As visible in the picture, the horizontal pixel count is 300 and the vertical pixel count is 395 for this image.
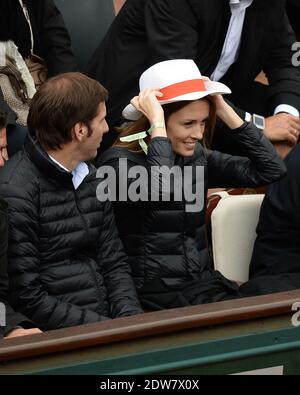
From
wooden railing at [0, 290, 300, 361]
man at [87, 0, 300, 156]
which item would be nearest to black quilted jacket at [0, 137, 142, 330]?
wooden railing at [0, 290, 300, 361]

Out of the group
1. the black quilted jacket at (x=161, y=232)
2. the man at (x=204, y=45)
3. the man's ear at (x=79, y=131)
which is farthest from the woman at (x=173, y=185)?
the man at (x=204, y=45)

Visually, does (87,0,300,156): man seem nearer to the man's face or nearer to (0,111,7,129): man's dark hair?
the man's face

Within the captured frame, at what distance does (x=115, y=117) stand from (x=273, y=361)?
1628mm

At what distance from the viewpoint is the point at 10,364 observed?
9.48 feet

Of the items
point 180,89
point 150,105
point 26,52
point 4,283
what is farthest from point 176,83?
point 4,283

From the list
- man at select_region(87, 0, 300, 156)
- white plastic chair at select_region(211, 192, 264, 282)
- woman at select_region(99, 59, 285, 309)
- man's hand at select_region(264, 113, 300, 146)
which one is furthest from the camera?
man's hand at select_region(264, 113, 300, 146)

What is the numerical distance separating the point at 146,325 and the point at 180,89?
1139mm

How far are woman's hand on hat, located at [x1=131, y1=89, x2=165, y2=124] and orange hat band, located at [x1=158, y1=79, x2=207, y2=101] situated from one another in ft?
0.08

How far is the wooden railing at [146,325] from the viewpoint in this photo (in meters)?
2.89

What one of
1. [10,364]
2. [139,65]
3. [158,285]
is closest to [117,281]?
[158,285]

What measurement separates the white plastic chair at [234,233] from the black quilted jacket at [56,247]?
1.80 feet

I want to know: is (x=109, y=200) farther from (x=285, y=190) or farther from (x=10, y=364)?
(x=10, y=364)

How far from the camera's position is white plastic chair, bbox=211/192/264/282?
4145mm

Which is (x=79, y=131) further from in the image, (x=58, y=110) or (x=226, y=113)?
(x=226, y=113)
